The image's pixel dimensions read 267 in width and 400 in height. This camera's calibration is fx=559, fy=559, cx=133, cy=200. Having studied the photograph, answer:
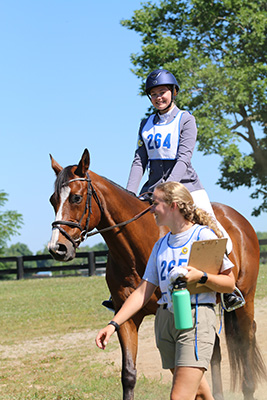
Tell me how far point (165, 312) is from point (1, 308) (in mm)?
12519

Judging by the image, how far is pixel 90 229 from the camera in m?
4.91

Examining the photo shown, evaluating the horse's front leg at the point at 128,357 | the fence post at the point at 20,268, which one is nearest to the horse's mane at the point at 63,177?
the horse's front leg at the point at 128,357

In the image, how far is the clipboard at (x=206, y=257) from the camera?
10.6ft

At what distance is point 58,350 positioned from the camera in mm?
9164

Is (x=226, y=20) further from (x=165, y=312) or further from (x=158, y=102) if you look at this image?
(x=165, y=312)

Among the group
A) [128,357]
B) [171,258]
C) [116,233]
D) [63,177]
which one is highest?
[63,177]

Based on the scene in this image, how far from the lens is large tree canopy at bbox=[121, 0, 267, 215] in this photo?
79.3ft

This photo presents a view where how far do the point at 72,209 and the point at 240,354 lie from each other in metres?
2.66

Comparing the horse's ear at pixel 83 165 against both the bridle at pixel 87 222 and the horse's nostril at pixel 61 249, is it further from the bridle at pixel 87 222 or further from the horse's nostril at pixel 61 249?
the horse's nostril at pixel 61 249

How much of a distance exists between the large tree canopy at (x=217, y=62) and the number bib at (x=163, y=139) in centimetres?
1836

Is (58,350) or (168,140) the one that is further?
(58,350)

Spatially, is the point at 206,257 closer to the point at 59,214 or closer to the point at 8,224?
the point at 59,214

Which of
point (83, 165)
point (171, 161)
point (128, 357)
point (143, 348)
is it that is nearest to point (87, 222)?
point (83, 165)

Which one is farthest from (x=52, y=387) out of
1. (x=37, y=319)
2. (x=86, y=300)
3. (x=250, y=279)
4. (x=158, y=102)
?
(x=86, y=300)
